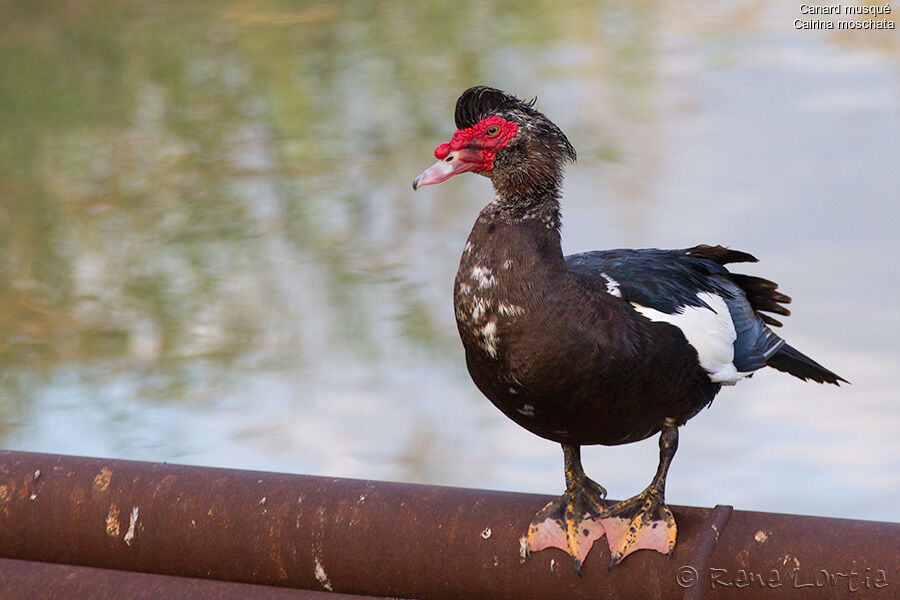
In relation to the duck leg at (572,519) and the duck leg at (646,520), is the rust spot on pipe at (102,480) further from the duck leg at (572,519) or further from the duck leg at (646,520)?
the duck leg at (646,520)

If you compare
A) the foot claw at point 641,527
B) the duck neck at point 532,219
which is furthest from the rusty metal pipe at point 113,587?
the duck neck at point 532,219

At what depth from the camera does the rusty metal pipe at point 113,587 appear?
198cm

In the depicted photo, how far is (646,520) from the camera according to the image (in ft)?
6.57

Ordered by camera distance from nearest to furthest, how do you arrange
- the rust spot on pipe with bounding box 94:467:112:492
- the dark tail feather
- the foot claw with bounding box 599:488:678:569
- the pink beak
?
1. the foot claw with bounding box 599:488:678:569
2. the pink beak
3. the rust spot on pipe with bounding box 94:467:112:492
4. the dark tail feather

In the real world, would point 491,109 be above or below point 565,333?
above

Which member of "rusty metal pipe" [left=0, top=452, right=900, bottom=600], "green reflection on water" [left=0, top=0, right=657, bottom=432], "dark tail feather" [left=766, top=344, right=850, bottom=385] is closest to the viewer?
"rusty metal pipe" [left=0, top=452, right=900, bottom=600]

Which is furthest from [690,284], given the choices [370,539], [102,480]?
[102,480]

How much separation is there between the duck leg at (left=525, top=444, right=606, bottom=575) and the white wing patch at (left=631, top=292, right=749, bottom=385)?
0.32 metres

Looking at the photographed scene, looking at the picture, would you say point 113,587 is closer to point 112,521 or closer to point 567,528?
point 112,521

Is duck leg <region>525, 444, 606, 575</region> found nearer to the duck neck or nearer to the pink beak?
the duck neck

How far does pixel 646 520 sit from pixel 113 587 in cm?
94

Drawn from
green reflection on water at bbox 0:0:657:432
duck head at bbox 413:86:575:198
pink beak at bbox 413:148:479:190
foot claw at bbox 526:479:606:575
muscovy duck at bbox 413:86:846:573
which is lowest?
green reflection on water at bbox 0:0:657:432

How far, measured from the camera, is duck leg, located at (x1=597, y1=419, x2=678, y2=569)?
1.96m

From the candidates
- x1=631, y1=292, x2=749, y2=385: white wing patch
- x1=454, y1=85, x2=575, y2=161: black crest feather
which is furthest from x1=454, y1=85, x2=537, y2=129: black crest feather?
x1=631, y1=292, x2=749, y2=385: white wing patch
